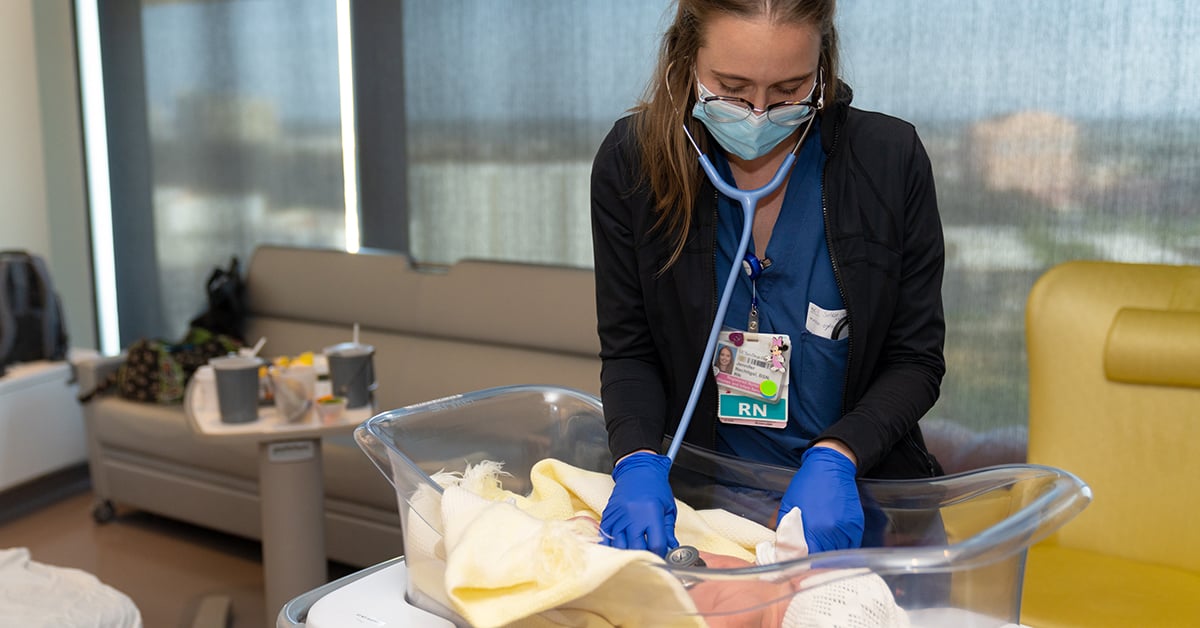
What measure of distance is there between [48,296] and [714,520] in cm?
343

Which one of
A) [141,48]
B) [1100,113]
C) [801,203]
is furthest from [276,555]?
[141,48]

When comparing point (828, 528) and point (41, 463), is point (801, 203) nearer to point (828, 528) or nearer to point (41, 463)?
point (828, 528)

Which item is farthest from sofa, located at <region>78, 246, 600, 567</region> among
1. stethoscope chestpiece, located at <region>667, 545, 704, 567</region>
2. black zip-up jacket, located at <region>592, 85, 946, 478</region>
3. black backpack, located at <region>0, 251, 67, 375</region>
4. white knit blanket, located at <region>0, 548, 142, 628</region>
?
stethoscope chestpiece, located at <region>667, 545, 704, 567</region>

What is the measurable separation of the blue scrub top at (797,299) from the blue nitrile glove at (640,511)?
278 millimetres

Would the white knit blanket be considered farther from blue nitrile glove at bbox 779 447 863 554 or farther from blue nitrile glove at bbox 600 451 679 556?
blue nitrile glove at bbox 779 447 863 554

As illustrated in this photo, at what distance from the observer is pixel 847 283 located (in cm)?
121

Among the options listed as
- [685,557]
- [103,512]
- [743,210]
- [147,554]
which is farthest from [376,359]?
[685,557]

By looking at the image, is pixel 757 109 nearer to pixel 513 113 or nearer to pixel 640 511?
pixel 640 511

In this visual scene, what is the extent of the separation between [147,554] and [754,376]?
8.80 feet

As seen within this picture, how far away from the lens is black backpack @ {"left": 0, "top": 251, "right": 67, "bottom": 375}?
11.7 ft

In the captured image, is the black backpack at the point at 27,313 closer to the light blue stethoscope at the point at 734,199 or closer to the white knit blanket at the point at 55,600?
the white knit blanket at the point at 55,600

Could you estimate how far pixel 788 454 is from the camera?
1262mm

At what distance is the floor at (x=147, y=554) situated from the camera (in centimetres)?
288

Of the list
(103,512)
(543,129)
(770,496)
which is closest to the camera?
(770,496)
